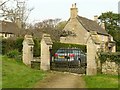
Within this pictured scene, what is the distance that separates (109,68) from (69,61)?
153 inches

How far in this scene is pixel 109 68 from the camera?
18984mm

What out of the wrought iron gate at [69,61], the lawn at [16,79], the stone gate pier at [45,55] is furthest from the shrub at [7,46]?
the stone gate pier at [45,55]

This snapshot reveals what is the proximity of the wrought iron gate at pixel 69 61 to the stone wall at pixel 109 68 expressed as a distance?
196 cm

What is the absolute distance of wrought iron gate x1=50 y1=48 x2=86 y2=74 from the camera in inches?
839

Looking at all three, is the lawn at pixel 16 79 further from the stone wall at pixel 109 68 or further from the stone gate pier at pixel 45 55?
the stone wall at pixel 109 68

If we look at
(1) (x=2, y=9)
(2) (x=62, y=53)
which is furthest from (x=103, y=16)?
(2) (x=62, y=53)

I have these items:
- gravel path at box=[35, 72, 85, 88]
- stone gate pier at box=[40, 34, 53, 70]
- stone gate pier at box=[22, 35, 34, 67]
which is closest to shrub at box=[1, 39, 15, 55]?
stone gate pier at box=[22, 35, 34, 67]

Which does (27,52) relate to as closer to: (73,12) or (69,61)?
(69,61)

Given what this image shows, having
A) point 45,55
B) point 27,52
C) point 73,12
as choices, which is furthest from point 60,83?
point 73,12

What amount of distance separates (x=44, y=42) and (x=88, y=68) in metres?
4.20

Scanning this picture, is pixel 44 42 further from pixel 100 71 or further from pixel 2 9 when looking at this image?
pixel 2 9

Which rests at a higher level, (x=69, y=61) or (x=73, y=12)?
(x=73, y=12)

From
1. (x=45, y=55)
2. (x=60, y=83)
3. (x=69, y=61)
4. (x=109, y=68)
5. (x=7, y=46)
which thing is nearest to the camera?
(x=60, y=83)

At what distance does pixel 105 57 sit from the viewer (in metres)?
19.0
